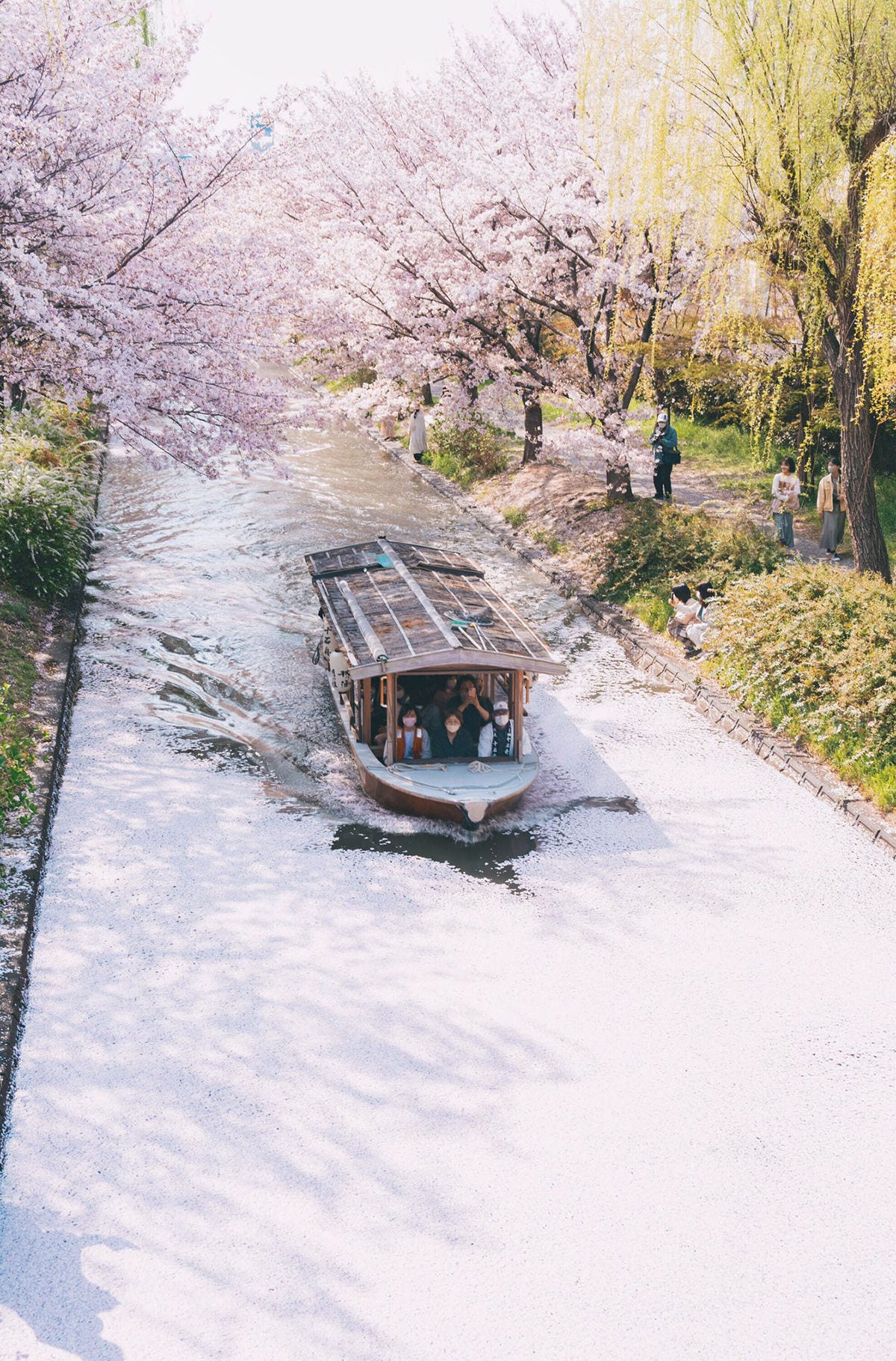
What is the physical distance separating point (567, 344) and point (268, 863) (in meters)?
16.7

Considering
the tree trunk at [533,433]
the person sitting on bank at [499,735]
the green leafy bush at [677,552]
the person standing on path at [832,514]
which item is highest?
the tree trunk at [533,433]

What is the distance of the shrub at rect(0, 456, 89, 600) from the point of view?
17.0 m

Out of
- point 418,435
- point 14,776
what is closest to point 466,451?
point 418,435

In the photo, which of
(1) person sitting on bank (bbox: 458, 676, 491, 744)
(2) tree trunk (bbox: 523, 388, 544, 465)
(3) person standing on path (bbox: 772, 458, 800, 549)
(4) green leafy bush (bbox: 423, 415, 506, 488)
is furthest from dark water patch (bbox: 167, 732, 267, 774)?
(4) green leafy bush (bbox: 423, 415, 506, 488)

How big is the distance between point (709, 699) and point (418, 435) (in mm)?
17434

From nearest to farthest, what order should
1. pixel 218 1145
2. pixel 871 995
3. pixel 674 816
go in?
pixel 218 1145, pixel 871 995, pixel 674 816

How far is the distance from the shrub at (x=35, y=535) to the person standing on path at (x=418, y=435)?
13550 mm

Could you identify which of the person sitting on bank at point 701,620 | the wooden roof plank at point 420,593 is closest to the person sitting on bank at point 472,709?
the wooden roof plank at point 420,593

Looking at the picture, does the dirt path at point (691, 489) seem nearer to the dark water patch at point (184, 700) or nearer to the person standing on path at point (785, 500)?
the person standing on path at point (785, 500)

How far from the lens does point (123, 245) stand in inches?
603

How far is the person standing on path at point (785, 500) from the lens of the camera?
1936 cm

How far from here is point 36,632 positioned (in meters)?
16.2

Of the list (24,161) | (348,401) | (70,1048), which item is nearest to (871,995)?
(70,1048)

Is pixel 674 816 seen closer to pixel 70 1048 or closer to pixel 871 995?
pixel 871 995
